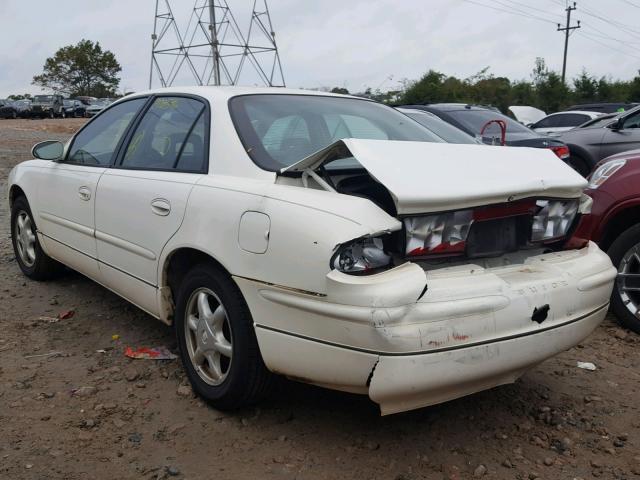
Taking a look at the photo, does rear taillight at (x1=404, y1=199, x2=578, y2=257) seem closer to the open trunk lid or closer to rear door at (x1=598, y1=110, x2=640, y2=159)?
the open trunk lid

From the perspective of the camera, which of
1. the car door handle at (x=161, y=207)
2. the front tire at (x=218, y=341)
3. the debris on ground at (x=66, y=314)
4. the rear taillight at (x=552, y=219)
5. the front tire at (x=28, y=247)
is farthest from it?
the front tire at (x=28, y=247)

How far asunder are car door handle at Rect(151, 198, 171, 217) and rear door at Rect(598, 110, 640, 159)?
667 cm

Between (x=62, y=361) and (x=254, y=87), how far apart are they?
1898mm

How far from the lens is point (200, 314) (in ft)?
9.86

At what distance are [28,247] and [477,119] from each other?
19.7 feet

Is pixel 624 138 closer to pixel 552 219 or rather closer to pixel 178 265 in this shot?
pixel 552 219

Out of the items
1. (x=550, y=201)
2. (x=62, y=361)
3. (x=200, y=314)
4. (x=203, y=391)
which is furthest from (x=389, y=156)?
(x=62, y=361)

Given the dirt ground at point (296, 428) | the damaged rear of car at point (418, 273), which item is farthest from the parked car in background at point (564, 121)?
the damaged rear of car at point (418, 273)

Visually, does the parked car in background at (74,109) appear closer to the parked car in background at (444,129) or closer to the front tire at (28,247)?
the parked car in background at (444,129)

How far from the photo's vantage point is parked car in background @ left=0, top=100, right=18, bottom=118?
48500mm

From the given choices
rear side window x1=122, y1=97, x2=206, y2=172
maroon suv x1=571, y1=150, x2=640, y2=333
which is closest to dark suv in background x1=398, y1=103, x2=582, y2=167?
maroon suv x1=571, y1=150, x2=640, y2=333

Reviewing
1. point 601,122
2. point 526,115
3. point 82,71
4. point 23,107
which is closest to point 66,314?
point 601,122

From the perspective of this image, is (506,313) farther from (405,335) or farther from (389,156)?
(389,156)

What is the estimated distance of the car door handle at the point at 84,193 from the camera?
155 inches
